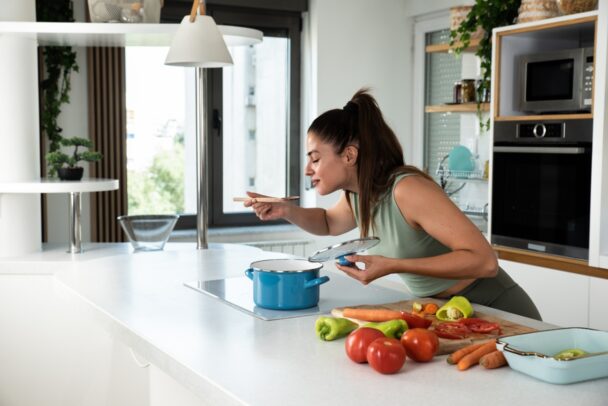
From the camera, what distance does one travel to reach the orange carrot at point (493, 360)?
4.50ft

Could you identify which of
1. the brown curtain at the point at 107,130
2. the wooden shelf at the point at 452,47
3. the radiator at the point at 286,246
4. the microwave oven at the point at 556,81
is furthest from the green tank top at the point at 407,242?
the radiator at the point at 286,246

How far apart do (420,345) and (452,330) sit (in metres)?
0.20

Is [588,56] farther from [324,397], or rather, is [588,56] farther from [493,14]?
[324,397]

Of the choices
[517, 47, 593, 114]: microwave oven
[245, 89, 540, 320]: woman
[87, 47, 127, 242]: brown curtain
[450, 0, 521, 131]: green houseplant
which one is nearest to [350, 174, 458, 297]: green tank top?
[245, 89, 540, 320]: woman

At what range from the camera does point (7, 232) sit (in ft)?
10.2

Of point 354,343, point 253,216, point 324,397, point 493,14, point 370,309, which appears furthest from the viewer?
point 253,216

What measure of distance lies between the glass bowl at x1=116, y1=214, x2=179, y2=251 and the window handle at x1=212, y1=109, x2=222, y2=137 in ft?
6.32

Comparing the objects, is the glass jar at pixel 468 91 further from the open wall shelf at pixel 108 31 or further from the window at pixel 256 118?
the open wall shelf at pixel 108 31

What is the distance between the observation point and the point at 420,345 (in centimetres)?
142

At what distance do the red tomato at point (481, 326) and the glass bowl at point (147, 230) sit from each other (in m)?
1.70

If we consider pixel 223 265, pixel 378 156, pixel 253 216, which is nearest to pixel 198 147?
pixel 223 265

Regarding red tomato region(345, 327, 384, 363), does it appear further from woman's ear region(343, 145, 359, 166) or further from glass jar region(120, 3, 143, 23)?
glass jar region(120, 3, 143, 23)

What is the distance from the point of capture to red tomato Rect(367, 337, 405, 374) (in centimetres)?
134

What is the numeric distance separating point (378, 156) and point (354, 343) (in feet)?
2.72
